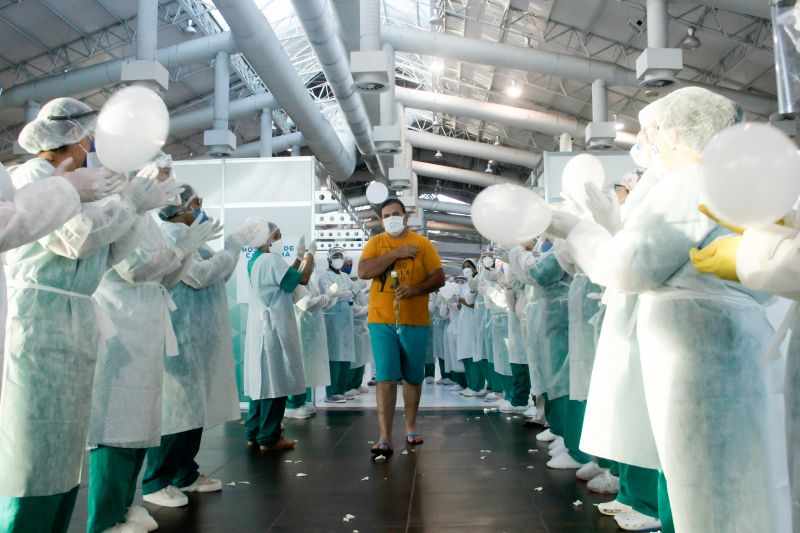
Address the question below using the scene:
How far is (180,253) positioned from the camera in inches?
95.5

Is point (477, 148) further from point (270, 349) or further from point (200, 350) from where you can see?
point (200, 350)

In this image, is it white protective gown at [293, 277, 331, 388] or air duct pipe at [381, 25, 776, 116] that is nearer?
white protective gown at [293, 277, 331, 388]

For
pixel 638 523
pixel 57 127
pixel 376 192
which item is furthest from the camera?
pixel 376 192

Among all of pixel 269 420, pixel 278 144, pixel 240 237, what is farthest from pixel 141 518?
pixel 278 144

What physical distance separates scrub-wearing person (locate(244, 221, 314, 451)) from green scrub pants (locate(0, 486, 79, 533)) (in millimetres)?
2201

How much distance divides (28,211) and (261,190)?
5347mm

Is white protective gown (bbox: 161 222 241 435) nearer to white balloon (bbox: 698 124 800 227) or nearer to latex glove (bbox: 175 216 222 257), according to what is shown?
latex glove (bbox: 175 216 222 257)

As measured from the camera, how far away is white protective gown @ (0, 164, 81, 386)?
137 cm

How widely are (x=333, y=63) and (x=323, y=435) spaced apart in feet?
14.5

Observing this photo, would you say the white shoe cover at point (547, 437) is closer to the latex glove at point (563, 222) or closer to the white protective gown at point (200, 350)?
the white protective gown at point (200, 350)

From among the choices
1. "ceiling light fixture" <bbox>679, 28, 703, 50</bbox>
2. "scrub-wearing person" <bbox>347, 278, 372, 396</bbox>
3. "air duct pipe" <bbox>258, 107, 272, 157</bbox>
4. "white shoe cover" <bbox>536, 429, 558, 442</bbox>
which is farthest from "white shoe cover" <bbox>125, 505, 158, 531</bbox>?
"air duct pipe" <bbox>258, 107, 272, 157</bbox>

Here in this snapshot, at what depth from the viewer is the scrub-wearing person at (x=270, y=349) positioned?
401 centimetres

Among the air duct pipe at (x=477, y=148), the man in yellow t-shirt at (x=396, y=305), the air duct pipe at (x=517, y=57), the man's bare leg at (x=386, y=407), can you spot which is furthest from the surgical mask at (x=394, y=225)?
the air duct pipe at (x=477, y=148)

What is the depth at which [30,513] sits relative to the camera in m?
1.69
